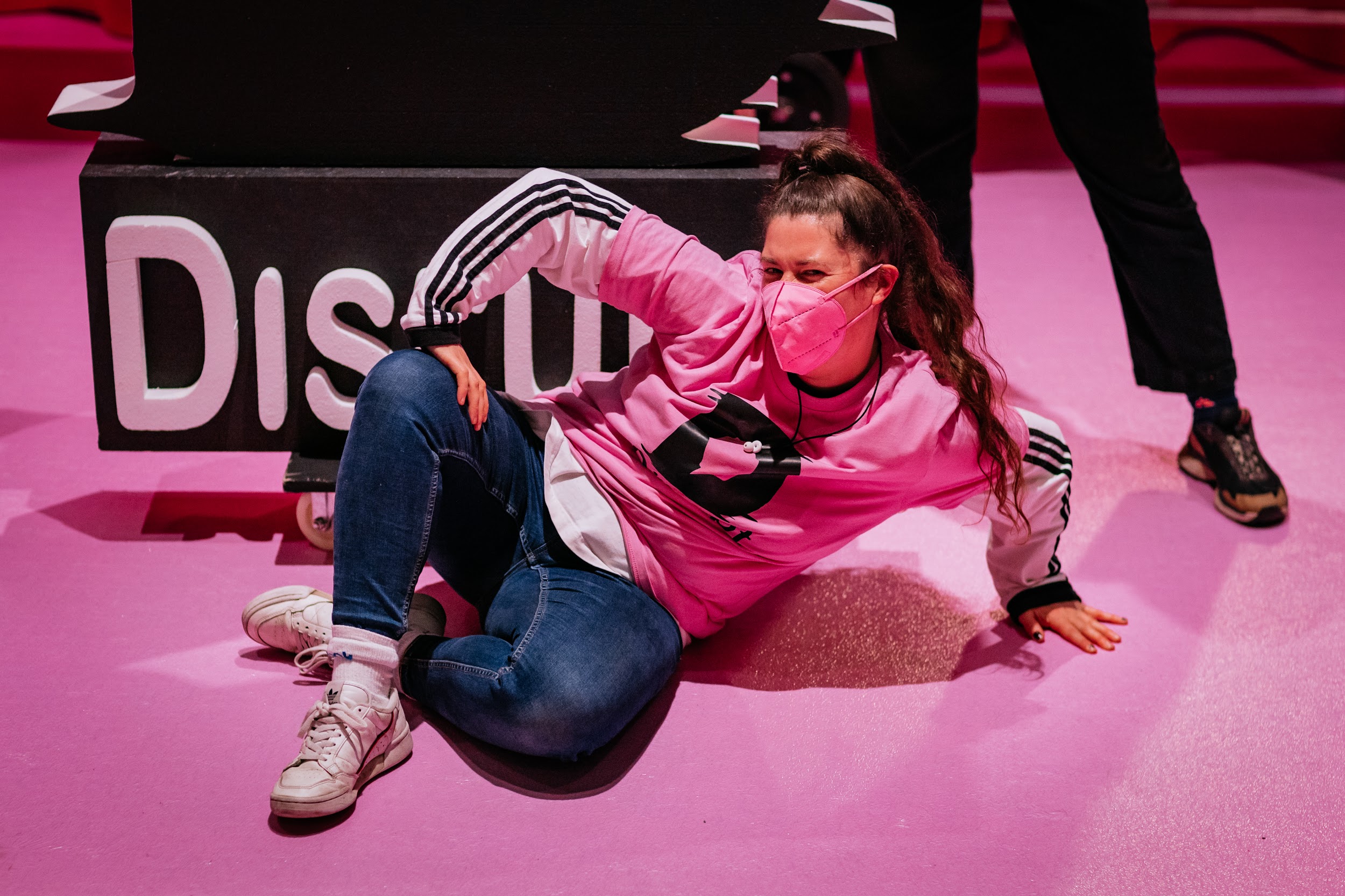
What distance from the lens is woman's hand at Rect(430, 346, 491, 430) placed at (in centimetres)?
145

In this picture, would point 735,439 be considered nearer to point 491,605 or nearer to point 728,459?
point 728,459

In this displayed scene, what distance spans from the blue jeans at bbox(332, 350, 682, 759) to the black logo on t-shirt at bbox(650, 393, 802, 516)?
0.17 meters

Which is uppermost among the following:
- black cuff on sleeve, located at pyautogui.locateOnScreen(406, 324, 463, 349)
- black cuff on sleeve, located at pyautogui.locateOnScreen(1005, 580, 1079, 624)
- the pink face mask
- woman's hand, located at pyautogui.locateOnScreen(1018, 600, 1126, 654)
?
the pink face mask

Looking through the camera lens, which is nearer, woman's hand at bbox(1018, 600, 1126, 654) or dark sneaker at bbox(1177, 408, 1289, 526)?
woman's hand at bbox(1018, 600, 1126, 654)

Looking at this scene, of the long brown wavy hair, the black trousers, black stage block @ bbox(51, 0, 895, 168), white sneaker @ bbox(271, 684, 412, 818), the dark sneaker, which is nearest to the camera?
white sneaker @ bbox(271, 684, 412, 818)

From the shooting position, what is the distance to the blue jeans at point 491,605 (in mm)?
1384

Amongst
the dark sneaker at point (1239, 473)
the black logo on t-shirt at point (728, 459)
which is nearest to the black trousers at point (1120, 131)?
the dark sneaker at point (1239, 473)

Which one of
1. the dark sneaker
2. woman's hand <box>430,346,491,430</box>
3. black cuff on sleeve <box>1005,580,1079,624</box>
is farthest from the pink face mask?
the dark sneaker

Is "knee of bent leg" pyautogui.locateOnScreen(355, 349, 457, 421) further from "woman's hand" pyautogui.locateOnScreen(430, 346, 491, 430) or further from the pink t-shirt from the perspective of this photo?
the pink t-shirt

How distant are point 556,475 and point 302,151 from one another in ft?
2.14

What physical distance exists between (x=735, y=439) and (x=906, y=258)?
315mm

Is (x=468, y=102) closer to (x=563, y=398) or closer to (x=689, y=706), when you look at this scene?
(x=563, y=398)

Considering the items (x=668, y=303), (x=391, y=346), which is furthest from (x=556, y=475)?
(x=391, y=346)

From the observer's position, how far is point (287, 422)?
185 cm
